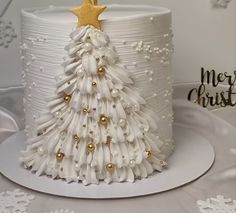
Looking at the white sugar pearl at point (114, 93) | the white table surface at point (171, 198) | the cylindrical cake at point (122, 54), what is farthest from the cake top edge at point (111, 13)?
the white table surface at point (171, 198)

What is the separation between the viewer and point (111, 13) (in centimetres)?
105

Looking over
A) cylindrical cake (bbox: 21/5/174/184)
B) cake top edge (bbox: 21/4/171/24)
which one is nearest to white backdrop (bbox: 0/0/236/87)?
cake top edge (bbox: 21/4/171/24)

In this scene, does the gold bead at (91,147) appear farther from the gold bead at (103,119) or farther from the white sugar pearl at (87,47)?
the white sugar pearl at (87,47)

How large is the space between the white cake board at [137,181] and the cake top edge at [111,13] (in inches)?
13.0

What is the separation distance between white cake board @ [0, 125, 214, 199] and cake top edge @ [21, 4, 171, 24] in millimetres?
330

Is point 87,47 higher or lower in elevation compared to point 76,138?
higher

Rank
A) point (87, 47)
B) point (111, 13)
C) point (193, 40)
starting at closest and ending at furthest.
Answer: point (87, 47) < point (111, 13) < point (193, 40)

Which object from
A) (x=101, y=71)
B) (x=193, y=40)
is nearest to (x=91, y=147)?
(x=101, y=71)

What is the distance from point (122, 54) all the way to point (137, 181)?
0.86 feet

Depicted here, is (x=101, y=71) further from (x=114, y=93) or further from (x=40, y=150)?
(x=40, y=150)

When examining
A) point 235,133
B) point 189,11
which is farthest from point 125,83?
point 189,11

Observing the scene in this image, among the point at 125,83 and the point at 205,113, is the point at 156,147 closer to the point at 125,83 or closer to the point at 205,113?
the point at 125,83

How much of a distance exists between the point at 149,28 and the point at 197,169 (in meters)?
0.32

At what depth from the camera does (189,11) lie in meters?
1.52
